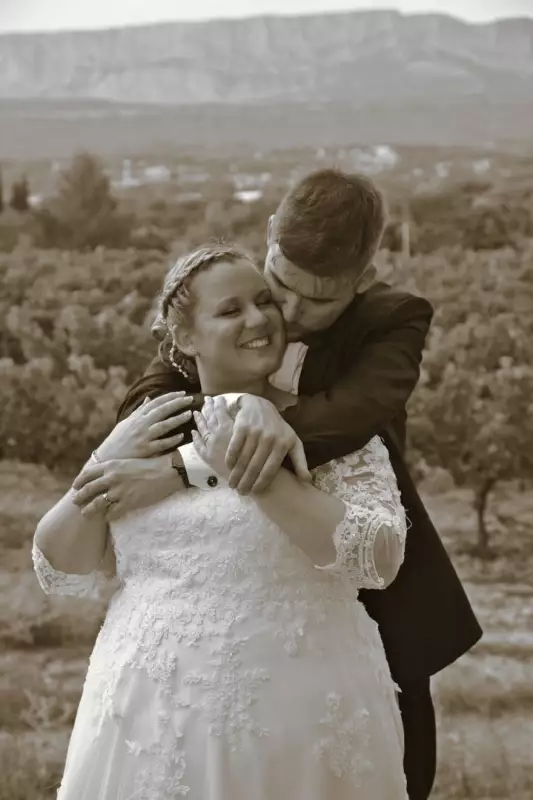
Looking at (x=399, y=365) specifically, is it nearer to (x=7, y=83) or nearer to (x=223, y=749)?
(x=223, y=749)

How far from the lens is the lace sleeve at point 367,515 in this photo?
1.41 meters

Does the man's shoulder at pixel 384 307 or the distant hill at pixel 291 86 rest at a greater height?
the distant hill at pixel 291 86

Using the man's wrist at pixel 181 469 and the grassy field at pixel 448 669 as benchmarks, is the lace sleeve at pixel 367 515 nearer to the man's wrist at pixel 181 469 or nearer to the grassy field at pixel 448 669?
the man's wrist at pixel 181 469

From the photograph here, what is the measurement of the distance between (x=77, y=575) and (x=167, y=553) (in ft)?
0.76

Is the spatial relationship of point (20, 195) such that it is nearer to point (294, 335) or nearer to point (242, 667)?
point (294, 335)

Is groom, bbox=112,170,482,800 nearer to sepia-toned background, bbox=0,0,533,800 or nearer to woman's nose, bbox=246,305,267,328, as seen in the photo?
woman's nose, bbox=246,305,267,328

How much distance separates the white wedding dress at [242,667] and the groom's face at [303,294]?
0.86 feet

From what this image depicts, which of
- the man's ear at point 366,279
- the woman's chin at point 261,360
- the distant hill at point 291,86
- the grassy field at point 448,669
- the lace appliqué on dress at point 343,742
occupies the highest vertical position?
the distant hill at point 291,86

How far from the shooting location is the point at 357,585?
4.97 ft

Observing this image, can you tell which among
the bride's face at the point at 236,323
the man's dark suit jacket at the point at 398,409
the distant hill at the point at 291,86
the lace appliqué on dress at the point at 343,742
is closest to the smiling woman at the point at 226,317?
the bride's face at the point at 236,323

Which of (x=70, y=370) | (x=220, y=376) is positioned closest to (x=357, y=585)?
(x=220, y=376)

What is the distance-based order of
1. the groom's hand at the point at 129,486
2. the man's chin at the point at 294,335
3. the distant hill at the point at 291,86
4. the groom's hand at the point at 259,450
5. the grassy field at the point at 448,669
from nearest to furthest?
the groom's hand at the point at 259,450 < the groom's hand at the point at 129,486 < the man's chin at the point at 294,335 < the grassy field at the point at 448,669 < the distant hill at the point at 291,86

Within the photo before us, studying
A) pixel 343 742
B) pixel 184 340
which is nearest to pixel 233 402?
pixel 184 340

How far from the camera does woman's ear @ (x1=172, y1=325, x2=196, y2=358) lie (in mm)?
1605
